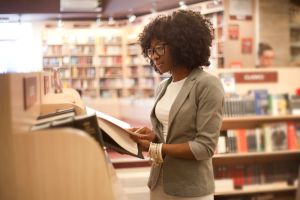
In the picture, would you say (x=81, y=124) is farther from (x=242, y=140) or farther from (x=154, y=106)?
(x=242, y=140)

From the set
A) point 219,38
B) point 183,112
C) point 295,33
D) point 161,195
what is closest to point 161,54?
point 183,112

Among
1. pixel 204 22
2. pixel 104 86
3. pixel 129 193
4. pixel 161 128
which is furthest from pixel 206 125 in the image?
pixel 104 86

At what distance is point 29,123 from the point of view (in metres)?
0.89

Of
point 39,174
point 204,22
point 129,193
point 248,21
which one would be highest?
point 248,21

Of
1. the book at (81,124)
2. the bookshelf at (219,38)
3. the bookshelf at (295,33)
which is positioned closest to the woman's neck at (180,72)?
the book at (81,124)

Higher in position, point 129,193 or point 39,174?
point 39,174

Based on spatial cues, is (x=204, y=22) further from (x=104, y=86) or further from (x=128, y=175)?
(x=104, y=86)

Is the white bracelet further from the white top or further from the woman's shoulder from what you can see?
the woman's shoulder

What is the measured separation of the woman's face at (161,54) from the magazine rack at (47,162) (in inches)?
30.6

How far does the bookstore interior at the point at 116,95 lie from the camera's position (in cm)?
77

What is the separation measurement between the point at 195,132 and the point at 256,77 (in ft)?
9.17

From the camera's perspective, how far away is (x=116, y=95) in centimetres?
1029

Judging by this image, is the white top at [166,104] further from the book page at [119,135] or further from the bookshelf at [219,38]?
the bookshelf at [219,38]

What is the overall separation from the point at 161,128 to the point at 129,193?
252 cm
